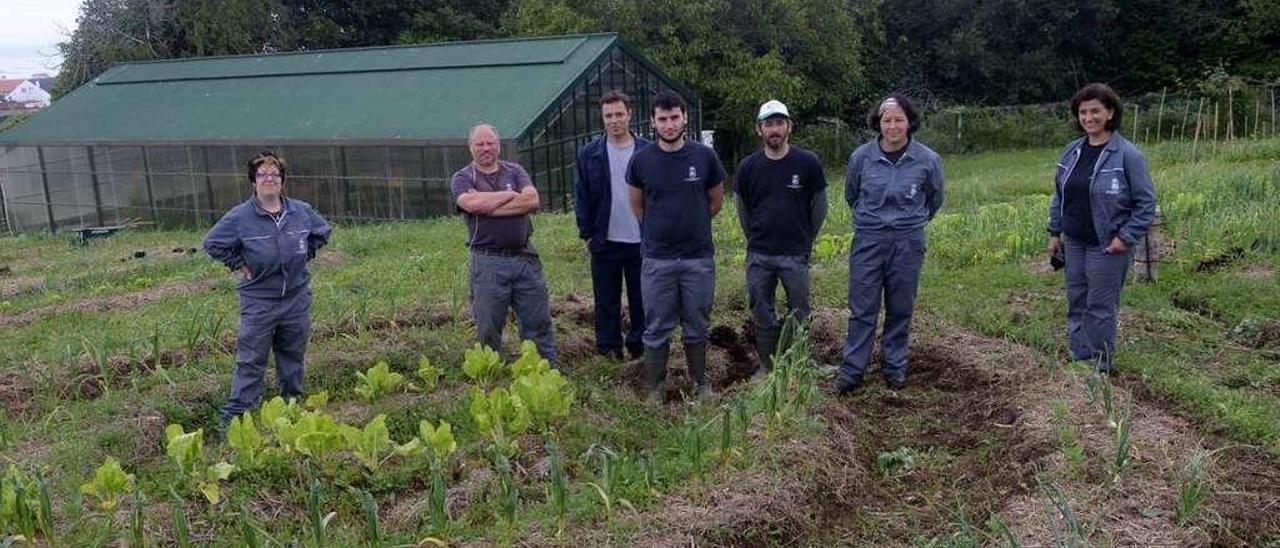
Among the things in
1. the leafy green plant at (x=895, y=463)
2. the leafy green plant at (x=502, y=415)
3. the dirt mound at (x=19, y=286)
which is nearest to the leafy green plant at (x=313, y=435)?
the leafy green plant at (x=502, y=415)

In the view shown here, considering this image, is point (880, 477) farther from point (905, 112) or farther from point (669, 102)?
point (669, 102)

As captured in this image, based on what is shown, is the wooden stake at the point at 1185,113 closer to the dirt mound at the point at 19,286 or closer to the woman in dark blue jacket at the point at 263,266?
the dirt mound at the point at 19,286

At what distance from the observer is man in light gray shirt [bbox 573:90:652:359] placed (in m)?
5.45

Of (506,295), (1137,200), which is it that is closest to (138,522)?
(506,295)

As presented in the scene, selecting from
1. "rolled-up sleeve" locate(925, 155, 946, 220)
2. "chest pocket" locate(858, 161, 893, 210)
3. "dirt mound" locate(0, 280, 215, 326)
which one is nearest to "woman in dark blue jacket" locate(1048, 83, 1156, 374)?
"rolled-up sleeve" locate(925, 155, 946, 220)

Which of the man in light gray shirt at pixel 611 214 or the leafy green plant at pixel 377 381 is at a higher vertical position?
the man in light gray shirt at pixel 611 214

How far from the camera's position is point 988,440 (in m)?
4.48

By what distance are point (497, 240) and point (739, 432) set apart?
1778 millimetres

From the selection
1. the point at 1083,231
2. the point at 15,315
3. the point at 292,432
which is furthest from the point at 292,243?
the point at 15,315

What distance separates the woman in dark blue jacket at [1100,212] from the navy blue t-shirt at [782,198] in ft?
4.12

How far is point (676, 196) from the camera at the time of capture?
4.96 metres

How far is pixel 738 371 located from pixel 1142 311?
2.61 meters

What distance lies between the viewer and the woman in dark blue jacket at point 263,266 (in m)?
4.75

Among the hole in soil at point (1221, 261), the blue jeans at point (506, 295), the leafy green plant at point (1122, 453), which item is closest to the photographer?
the leafy green plant at point (1122, 453)
